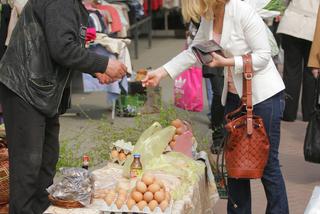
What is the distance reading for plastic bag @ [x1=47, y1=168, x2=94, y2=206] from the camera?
147 inches

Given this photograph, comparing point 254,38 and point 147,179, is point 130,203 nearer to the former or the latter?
point 147,179

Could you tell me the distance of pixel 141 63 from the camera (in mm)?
11891

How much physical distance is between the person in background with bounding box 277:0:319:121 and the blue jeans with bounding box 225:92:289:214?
3.25m

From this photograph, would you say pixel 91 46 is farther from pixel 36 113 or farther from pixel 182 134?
pixel 36 113

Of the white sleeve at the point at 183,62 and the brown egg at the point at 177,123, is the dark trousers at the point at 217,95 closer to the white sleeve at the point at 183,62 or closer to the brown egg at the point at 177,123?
the brown egg at the point at 177,123

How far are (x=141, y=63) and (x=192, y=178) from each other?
25.3 ft

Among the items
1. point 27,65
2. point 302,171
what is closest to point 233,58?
point 27,65

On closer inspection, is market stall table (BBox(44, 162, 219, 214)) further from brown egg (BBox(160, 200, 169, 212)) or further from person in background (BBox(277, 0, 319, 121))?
person in background (BBox(277, 0, 319, 121))

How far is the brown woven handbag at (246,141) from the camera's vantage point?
3.99 metres

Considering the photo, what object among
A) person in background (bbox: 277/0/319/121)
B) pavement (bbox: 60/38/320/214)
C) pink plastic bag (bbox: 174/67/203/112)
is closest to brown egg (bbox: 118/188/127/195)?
pavement (bbox: 60/38/320/214)

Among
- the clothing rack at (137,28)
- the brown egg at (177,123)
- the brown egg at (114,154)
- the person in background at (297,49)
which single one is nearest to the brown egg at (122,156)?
the brown egg at (114,154)

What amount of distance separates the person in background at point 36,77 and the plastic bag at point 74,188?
35cm

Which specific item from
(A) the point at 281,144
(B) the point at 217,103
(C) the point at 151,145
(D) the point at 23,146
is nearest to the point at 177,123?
(C) the point at 151,145

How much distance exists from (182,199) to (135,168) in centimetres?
38
